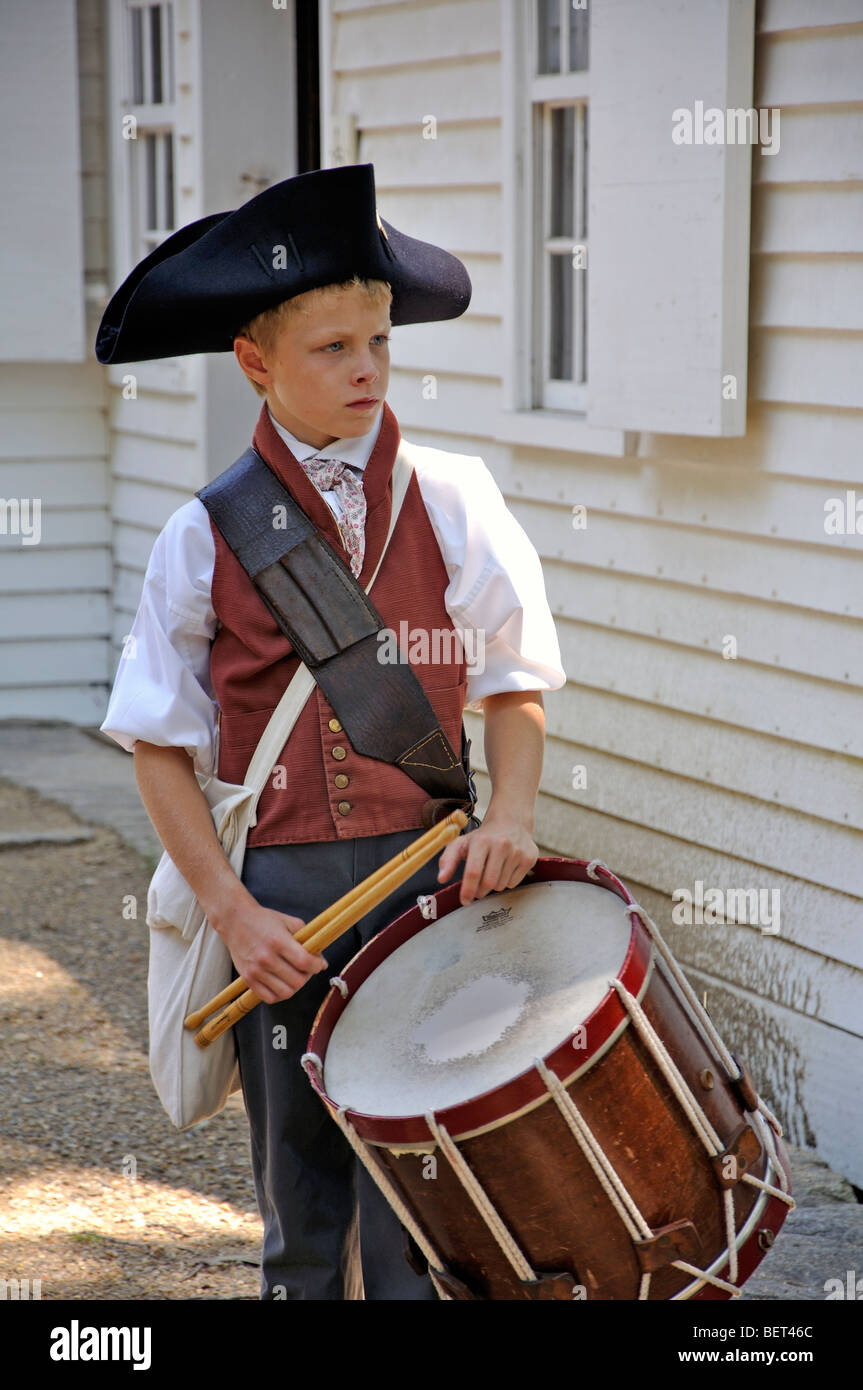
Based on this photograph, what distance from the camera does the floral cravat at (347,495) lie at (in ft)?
7.88

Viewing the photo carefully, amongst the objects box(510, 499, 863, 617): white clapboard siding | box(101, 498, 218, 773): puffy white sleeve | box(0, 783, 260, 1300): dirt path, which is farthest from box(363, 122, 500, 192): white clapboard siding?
box(101, 498, 218, 773): puffy white sleeve

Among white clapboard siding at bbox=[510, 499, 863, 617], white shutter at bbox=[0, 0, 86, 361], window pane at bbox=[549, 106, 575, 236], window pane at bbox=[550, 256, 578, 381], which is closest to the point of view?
white clapboard siding at bbox=[510, 499, 863, 617]

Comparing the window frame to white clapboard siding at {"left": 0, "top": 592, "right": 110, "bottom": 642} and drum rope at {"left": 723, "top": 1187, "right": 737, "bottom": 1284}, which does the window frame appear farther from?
drum rope at {"left": 723, "top": 1187, "right": 737, "bottom": 1284}

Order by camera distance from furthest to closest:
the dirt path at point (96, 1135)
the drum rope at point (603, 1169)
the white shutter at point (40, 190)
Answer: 1. the white shutter at point (40, 190)
2. the dirt path at point (96, 1135)
3. the drum rope at point (603, 1169)

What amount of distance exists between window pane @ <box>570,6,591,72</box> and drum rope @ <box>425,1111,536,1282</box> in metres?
3.35

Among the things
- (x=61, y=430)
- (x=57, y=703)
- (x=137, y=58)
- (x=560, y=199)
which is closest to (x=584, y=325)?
(x=560, y=199)

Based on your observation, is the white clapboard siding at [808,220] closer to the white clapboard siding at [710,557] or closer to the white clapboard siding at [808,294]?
the white clapboard siding at [808,294]

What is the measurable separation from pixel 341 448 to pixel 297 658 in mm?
316

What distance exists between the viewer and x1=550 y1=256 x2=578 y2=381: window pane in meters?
4.74

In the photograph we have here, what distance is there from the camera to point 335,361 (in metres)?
2.32

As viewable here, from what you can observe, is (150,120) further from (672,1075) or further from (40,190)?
(672,1075)

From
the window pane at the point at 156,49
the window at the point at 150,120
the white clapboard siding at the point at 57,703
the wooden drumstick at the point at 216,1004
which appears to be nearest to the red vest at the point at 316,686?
the wooden drumstick at the point at 216,1004

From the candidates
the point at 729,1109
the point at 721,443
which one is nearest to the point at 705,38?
the point at 721,443

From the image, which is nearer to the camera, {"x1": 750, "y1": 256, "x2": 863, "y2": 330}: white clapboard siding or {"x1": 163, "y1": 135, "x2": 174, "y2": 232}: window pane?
{"x1": 750, "y1": 256, "x2": 863, "y2": 330}: white clapboard siding
